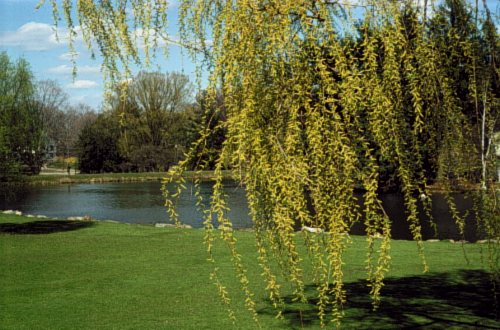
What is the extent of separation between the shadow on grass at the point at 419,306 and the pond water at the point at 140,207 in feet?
23.8

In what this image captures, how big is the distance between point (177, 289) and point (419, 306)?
132 inches

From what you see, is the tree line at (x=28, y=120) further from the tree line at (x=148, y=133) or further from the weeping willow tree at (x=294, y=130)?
the weeping willow tree at (x=294, y=130)

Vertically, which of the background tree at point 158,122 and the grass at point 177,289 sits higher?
the background tree at point 158,122

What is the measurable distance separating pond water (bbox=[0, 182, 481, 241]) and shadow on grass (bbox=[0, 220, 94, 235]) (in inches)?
34.9

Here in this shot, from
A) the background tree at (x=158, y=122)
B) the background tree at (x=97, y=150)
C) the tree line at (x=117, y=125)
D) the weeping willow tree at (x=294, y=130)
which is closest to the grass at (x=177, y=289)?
the weeping willow tree at (x=294, y=130)

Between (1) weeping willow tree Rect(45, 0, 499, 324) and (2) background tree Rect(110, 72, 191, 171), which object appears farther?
(2) background tree Rect(110, 72, 191, 171)

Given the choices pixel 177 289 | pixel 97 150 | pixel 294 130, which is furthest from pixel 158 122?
pixel 294 130

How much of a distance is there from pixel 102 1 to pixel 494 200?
8.17 ft

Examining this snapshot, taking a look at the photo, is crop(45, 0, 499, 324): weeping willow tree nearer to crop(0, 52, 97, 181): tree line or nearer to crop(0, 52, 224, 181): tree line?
crop(0, 52, 97, 181): tree line

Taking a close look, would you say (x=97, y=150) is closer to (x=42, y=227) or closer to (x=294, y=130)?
(x=42, y=227)

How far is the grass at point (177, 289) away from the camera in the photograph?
23.3ft

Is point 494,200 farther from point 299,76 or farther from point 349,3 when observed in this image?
point 299,76

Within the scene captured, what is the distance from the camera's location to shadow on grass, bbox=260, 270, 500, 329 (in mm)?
6852

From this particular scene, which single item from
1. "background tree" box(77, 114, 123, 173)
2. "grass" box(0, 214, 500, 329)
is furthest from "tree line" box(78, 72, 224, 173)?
"grass" box(0, 214, 500, 329)
